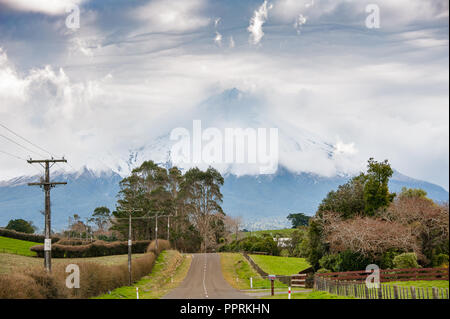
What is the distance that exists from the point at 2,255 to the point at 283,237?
8292 cm

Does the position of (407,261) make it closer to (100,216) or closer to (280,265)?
(280,265)

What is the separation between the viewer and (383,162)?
51750mm

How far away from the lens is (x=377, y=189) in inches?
1960

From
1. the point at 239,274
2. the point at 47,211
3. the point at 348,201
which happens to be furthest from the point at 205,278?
the point at 47,211

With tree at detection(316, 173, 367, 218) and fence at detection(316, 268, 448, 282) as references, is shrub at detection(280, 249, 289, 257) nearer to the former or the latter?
tree at detection(316, 173, 367, 218)

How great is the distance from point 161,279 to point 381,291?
38.0 meters

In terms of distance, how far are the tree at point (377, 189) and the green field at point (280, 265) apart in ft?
73.7

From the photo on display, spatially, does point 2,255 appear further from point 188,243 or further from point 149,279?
point 188,243

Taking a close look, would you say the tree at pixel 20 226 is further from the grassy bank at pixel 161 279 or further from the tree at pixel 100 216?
the grassy bank at pixel 161 279

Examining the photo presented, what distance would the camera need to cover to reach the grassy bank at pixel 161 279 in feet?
139

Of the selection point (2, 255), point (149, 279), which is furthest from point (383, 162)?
point (2, 255)

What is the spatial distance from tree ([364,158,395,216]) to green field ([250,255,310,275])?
885 inches

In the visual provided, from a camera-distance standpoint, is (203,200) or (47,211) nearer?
(47,211)

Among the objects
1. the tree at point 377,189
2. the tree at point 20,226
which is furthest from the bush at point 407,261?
the tree at point 20,226
